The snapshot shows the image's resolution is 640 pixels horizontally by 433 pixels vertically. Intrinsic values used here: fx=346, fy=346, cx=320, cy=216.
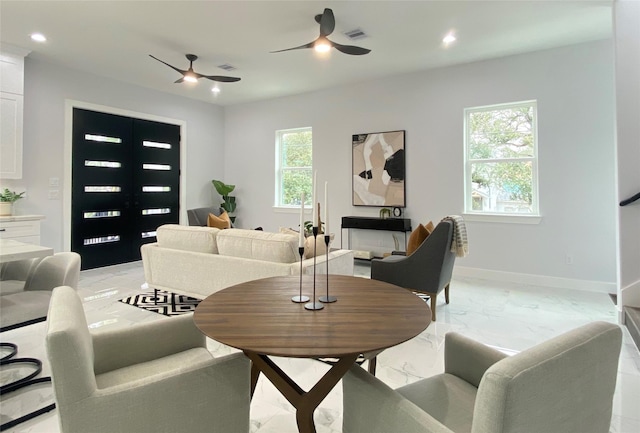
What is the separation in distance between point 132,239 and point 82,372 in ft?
17.9

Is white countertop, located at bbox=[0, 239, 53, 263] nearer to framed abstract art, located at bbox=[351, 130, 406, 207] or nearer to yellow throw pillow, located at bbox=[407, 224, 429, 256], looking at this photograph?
yellow throw pillow, located at bbox=[407, 224, 429, 256]

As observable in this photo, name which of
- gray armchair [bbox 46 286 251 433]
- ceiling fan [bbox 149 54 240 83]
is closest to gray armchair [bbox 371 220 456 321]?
gray armchair [bbox 46 286 251 433]

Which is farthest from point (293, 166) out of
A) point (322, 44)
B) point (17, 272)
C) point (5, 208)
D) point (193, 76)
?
point (17, 272)

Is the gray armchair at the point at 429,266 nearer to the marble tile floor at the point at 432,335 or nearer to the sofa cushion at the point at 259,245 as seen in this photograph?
the marble tile floor at the point at 432,335

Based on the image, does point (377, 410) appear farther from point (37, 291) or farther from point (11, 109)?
point (11, 109)

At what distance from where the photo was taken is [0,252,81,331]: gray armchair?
1.86m

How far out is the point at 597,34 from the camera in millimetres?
3941

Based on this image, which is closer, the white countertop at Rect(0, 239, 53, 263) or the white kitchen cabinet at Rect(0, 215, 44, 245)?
the white countertop at Rect(0, 239, 53, 263)

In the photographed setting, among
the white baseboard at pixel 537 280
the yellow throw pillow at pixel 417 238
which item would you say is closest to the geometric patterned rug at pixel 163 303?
the yellow throw pillow at pixel 417 238

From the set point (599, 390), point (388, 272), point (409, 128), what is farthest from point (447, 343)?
point (409, 128)

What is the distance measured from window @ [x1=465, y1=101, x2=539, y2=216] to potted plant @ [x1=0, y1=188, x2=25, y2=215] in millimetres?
5945

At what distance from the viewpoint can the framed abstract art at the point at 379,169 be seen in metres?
5.38

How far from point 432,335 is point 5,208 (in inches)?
199

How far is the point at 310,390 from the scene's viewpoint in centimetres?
121
